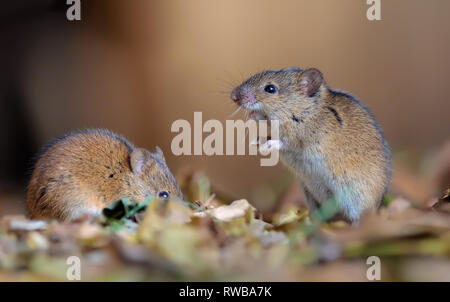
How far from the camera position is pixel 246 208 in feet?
7.93

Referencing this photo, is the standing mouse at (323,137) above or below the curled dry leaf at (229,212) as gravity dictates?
above

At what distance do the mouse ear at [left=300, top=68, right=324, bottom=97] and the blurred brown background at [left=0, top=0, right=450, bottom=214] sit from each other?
1361 millimetres

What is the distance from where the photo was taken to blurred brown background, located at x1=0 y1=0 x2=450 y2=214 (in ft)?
14.5

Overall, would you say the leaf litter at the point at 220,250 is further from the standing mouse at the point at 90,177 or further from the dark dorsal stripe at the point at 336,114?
the dark dorsal stripe at the point at 336,114

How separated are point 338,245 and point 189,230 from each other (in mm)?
481

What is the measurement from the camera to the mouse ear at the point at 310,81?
2832 millimetres

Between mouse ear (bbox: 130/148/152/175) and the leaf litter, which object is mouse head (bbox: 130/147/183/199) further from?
the leaf litter

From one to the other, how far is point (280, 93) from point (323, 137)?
1.14ft
